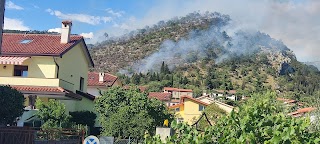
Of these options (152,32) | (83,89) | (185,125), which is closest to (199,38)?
(152,32)

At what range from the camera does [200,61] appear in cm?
12362

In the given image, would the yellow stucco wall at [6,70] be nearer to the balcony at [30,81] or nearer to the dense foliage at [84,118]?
the balcony at [30,81]

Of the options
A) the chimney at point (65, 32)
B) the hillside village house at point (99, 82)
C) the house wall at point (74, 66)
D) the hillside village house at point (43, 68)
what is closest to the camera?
the hillside village house at point (43, 68)

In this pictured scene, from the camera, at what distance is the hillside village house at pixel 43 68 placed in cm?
2834

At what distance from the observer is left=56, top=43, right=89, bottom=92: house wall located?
102 ft

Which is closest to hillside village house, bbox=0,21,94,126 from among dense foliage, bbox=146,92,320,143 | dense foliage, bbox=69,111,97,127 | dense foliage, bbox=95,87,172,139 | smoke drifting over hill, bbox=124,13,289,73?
dense foliage, bbox=69,111,97,127

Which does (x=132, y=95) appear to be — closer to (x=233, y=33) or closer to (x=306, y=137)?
(x=306, y=137)

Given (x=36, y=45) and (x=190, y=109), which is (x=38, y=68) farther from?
(x=190, y=109)

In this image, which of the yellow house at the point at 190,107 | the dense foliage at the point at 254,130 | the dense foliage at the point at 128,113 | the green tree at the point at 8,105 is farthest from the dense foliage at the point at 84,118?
the yellow house at the point at 190,107

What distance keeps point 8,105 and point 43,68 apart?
9230 millimetres

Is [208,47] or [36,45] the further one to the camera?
[208,47]

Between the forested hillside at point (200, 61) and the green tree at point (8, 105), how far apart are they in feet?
223

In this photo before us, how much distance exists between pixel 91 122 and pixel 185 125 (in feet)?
85.9

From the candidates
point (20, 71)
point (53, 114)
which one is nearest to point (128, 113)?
point (53, 114)
